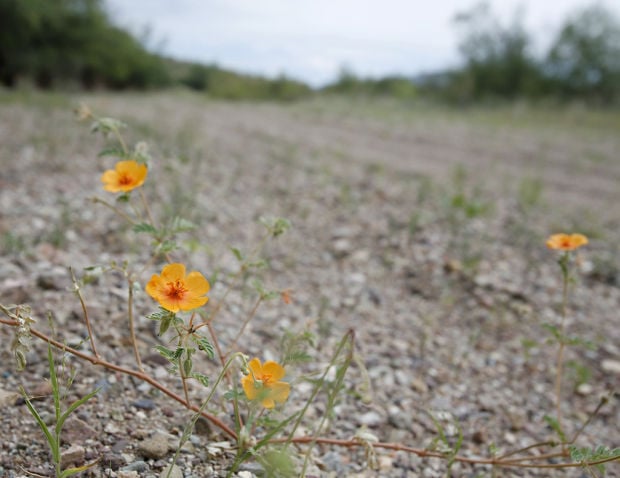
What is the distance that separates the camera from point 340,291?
2.75 meters

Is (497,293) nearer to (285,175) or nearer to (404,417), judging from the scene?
(404,417)

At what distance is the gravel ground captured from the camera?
62.2 inches

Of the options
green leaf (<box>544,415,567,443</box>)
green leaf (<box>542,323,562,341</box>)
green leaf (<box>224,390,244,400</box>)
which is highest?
green leaf (<box>542,323,562,341</box>)

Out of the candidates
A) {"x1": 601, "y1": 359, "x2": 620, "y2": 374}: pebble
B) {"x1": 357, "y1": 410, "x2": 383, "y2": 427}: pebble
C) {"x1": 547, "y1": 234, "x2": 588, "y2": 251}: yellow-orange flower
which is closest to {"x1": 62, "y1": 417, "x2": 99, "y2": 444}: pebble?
{"x1": 357, "y1": 410, "x2": 383, "y2": 427}: pebble

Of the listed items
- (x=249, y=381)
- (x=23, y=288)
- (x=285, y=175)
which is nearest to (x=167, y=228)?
(x=249, y=381)

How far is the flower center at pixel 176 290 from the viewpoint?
3.96 ft

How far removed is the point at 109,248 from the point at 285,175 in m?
2.20

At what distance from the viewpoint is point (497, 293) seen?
9.46 feet

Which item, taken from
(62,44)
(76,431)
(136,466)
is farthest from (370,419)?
(62,44)

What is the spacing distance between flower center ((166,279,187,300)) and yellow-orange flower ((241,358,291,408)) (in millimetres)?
238

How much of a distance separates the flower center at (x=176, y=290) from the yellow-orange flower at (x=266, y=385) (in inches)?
9.4

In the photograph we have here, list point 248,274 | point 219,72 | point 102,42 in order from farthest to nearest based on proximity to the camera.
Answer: point 219,72 < point 102,42 < point 248,274

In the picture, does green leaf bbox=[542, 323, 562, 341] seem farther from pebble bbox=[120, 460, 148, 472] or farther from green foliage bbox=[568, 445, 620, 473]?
pebble bbox=[120, 460, 148, 472]

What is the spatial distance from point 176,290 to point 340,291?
5.28ft
